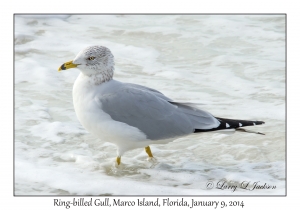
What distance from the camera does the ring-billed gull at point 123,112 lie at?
5.41 m

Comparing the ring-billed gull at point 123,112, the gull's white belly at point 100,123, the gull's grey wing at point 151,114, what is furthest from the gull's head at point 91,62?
the gull's grey wing at point 151,114

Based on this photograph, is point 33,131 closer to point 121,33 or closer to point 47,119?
point 47,119

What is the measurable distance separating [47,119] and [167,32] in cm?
423

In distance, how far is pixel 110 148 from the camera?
626cm

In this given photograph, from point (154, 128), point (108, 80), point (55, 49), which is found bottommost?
point (154, 128)

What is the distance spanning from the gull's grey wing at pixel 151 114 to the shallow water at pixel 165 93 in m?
0.29

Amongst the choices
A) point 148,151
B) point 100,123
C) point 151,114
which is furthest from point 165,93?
point 100,123

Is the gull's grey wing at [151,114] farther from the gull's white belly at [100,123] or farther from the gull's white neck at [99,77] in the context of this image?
the gull's white neck at [99,77]

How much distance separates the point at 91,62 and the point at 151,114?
83cm

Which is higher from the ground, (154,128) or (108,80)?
(108,80)

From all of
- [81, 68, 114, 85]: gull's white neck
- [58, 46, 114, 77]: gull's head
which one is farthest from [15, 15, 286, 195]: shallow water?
[58, 46, 114, 77]: gull's head

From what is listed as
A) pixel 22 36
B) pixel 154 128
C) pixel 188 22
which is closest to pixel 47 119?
pixel 154 128

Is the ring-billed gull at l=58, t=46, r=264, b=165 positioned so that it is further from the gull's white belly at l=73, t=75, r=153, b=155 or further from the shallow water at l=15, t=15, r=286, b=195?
the shallow water at l=15, t=15, r=286, b=195

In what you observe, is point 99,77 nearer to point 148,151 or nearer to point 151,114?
point 151,114
